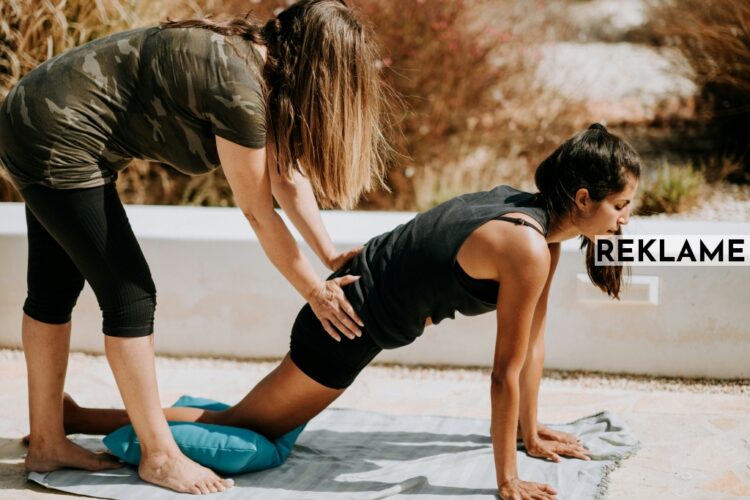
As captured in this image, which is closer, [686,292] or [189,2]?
[686,292]

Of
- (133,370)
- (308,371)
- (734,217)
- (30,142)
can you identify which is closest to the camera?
(30,142)

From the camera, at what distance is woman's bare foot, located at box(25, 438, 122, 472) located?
2.88 m

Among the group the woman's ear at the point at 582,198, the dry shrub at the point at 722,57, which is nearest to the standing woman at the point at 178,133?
the woman's ear at the point at 582,198

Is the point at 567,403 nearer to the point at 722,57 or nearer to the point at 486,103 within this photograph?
the point at 486,103

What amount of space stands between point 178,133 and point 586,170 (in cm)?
112

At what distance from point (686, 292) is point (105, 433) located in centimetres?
229

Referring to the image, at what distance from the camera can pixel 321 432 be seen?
333 cm

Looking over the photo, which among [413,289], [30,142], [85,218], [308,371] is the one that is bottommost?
[308,371]

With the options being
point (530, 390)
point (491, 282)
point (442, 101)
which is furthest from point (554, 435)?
point (442, 101)

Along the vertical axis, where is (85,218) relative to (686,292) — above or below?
above

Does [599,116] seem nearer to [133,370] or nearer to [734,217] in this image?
[734,217]

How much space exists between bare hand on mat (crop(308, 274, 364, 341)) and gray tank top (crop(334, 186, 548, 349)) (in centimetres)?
4

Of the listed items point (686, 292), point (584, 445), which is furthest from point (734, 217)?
point (584, 445)

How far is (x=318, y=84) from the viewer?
2463 mm
